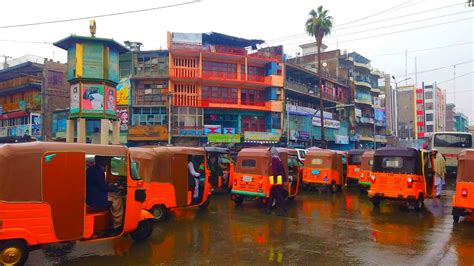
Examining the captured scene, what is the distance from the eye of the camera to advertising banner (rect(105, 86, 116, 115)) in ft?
97.2

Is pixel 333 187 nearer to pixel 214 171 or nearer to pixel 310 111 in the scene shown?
pixel 214 171

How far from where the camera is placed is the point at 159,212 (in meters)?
10.5

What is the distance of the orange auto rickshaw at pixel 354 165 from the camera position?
65.7 ft

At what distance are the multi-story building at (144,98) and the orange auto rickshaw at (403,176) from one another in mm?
28595

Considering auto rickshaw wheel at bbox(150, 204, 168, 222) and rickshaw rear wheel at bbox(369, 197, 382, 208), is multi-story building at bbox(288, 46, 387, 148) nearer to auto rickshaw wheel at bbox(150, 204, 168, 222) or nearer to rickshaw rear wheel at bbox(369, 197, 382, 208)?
rickshaw rear wheel at bbox(369, 197, 382, 208)

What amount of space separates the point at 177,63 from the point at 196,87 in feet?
10.6

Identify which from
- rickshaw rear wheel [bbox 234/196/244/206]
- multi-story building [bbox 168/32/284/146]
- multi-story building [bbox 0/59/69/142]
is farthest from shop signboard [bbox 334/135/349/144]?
rickshaw rear wheel [bbox 234/196/244/206]

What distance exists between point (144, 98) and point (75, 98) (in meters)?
11.3

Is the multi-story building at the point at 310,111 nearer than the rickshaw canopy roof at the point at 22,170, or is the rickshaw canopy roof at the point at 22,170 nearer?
the rickshaw canopy roof at the point at 22,170

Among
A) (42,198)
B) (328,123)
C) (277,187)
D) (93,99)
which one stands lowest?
(277,187)

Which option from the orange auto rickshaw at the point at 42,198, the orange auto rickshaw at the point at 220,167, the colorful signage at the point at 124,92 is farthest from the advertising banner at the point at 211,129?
the orange auto rickshaw at the point at 42,198

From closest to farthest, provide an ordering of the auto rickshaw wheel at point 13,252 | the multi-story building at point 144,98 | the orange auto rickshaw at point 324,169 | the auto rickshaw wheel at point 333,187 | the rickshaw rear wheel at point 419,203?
the auto rickshaw wheel at point 13,252 → the rickshaw rear wheel at point 419,203 → the orange auto rickshaw at point 324,169 → the auto rickshaw wheel at point 333,187 → the multi-story building at point 144,98

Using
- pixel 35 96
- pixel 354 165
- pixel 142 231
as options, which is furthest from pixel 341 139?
pixel 142 231

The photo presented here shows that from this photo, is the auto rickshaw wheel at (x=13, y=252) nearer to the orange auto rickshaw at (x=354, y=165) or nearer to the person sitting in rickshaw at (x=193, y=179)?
the person sitting in rickshaw at (x=193, y=179)
